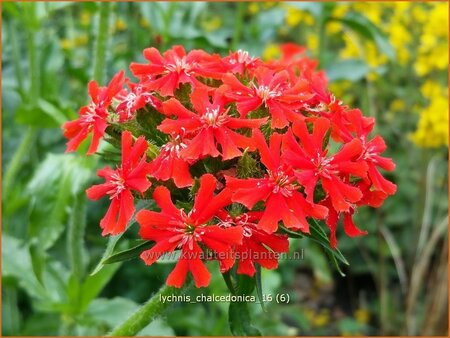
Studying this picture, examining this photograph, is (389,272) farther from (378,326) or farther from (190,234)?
(190,234)

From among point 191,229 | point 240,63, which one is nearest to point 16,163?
point 240,63

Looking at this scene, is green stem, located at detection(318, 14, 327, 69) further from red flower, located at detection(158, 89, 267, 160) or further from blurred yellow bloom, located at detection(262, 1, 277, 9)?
red flower, located at detection(158, 89, 267, 160)

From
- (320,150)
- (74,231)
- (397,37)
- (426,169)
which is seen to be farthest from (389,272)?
(320,150)

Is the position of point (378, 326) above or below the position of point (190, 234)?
below

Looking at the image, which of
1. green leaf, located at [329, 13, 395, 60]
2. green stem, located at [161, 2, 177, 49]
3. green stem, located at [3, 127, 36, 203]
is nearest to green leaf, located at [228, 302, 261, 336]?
green stem, located at [3, 127, 36, 203]

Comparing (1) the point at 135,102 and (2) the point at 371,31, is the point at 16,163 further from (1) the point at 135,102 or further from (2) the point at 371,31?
(2) the point at 371,31

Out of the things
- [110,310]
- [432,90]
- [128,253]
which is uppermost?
[432,90]

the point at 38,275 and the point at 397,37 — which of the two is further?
the point at 397,37
